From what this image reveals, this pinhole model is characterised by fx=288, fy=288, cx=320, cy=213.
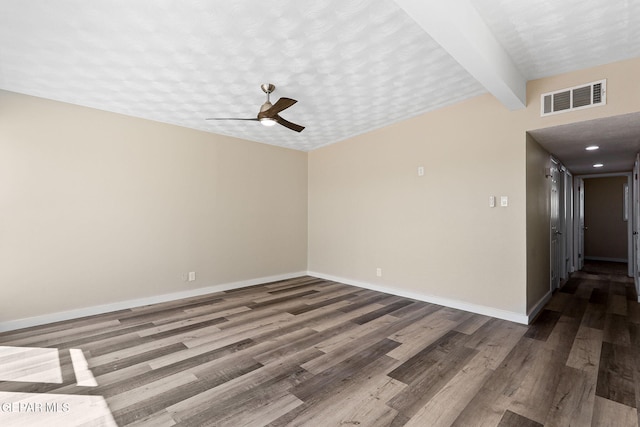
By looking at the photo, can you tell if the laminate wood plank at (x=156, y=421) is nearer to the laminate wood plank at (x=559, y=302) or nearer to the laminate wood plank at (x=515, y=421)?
the laminate wood plank at (x=515, y=421)

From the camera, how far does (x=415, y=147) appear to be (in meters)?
4.45

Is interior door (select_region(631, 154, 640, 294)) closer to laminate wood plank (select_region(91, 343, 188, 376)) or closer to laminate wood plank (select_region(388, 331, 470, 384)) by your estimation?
laminate wood plank (select_region(388, 331, 470, 384))

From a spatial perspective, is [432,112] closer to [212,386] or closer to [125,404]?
[212,386]

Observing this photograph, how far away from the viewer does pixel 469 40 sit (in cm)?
208

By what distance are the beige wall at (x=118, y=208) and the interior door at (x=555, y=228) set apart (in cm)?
481

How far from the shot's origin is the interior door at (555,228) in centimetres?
464

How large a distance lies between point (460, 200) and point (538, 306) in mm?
1721

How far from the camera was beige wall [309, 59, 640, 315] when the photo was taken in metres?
3.44

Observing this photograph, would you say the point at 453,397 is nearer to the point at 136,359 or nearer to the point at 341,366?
the point at 341,366

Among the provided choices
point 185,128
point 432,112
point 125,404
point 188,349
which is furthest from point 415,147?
point 125,404

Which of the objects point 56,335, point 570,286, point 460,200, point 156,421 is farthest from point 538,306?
point 56,335

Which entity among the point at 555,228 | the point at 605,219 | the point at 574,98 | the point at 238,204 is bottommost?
the point at 555,228

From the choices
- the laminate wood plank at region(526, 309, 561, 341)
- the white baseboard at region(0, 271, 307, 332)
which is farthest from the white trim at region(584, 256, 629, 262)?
the white baseboard at region(0, 271, 307, 332)

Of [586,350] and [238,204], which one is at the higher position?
[238,204]
